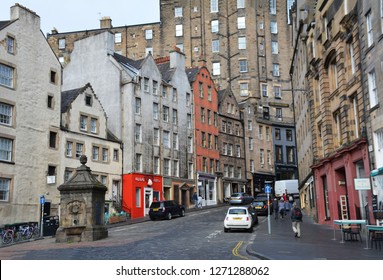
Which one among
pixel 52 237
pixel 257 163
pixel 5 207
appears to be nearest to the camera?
pixel 52 237

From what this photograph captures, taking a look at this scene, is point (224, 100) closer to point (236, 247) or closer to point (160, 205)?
point (160, 205)

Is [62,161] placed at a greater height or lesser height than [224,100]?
lesser

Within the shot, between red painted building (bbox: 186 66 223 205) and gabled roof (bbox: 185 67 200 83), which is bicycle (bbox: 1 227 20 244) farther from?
gabled roof (bbox: 185 67 200 83)

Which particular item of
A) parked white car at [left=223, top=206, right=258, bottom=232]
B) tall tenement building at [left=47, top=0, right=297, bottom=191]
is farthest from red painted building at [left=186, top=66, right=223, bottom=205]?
parked white car at [left=223, top=206, right=258, bottom=232]

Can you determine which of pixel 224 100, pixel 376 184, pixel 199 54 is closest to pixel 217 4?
pixel 199 54

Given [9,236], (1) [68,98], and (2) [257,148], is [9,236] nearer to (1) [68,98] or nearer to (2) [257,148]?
(1) [68,98]

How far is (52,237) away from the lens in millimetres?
34156

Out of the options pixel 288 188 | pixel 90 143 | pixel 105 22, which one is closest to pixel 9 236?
pixel 90 143

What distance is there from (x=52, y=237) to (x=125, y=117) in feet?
73.6

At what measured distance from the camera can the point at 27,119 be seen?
1644 inches

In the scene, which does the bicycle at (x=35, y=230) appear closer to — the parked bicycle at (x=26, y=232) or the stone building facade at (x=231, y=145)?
the parked bicycle at (x=26, y=232)

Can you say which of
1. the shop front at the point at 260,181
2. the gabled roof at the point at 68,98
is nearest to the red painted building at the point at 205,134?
the shop front at the point at 260,181

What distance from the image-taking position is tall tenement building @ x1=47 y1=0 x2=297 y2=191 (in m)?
83.2

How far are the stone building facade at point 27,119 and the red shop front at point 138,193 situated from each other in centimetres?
1008
